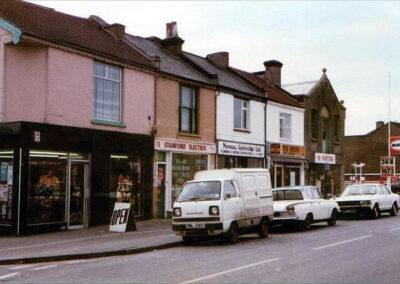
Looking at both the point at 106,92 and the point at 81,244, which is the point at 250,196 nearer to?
the point at 81,244

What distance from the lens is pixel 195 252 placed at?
13.4 m

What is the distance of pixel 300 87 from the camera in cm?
3650

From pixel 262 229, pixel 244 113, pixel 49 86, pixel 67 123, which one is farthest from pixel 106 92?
pixel 244 113

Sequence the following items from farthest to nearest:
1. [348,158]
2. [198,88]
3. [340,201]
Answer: [348,158], [198,88], [340,201]

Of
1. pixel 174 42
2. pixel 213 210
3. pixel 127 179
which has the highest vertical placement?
pixel 174 42

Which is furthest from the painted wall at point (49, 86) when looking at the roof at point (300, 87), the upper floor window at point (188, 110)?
the roof at point (300, 87)

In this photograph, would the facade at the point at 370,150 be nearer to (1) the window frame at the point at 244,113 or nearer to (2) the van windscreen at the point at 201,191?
(1) the window frame at the point at 244,113

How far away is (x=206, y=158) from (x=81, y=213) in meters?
7.82

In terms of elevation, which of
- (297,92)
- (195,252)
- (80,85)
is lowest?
(195,252)

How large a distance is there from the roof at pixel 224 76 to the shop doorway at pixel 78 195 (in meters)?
9.43

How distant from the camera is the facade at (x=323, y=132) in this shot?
3462 cm

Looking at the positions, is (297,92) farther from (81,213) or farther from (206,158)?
(81,213)

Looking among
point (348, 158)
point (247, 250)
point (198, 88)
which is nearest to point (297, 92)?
point (198, 88)

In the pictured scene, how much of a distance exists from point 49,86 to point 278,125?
16.4m
